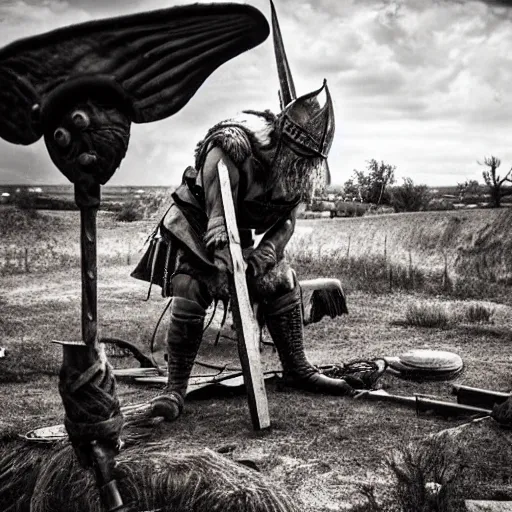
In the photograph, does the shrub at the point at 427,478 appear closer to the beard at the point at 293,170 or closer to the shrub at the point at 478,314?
the beard at the point at 293,170

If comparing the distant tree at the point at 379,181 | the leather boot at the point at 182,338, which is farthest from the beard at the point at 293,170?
the distant tree at the point at 379,181

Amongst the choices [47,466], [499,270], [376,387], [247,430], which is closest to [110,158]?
[47,466]

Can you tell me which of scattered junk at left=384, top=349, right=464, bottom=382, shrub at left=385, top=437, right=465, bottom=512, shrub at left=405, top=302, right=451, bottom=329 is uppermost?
shrub at left=385, top=437, right=465, bottom=512

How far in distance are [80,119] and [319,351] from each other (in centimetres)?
512

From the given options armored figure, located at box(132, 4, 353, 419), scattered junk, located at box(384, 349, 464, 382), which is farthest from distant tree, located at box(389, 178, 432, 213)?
armored figure, located at box(132, 4, 353, 419)

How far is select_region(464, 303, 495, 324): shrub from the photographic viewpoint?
7727 mm

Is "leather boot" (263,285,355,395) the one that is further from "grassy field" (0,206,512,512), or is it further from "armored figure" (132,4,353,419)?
"grassy field" (0,206,512,512)

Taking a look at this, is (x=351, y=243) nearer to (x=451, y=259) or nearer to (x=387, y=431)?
(x=451, y=259)

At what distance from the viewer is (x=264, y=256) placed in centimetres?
431

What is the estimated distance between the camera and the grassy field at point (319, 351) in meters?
3.26

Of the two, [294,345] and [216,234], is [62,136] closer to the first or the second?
[216,234]

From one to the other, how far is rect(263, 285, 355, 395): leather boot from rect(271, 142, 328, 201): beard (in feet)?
2.35

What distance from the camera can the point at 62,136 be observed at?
1932mm

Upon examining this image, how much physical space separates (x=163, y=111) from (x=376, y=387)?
11.1ft
